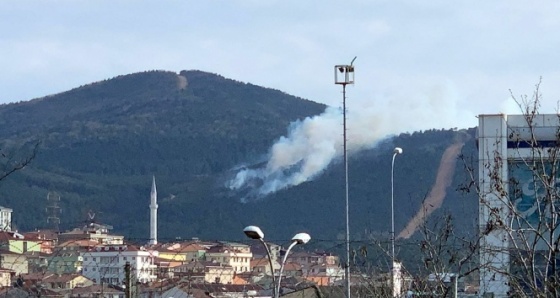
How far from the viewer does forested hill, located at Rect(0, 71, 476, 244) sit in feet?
413

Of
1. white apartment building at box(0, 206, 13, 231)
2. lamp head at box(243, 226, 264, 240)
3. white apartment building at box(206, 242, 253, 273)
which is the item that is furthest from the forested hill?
lamp head at box(243, 226, 264, 240)

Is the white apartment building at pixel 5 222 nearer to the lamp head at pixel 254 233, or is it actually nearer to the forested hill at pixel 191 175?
the lamp head at pixel 254 233

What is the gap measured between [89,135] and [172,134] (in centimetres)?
1104

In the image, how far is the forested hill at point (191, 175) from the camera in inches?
4956

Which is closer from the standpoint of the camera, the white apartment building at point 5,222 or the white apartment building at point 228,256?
the white apartment building at point 5,222

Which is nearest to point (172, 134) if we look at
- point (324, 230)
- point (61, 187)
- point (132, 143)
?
point (132, 143)

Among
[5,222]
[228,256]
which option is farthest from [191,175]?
[5,222]

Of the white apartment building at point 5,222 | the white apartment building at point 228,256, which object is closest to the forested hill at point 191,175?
the white apartment building at point 228,256

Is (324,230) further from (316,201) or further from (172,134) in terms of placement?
(172,134)

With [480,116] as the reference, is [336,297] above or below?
below

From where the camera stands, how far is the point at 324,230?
120000 mm

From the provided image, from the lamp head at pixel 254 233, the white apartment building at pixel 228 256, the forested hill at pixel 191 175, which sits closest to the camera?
the lamp head at pixel 254 233

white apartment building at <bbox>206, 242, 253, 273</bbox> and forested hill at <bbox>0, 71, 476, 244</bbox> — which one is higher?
forested hill at <bbox>0, 71, 476, 244</bbox>

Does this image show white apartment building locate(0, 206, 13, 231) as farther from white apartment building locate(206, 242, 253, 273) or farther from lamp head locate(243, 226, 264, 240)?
white apartment building locate(206, 242, 253, 273)
